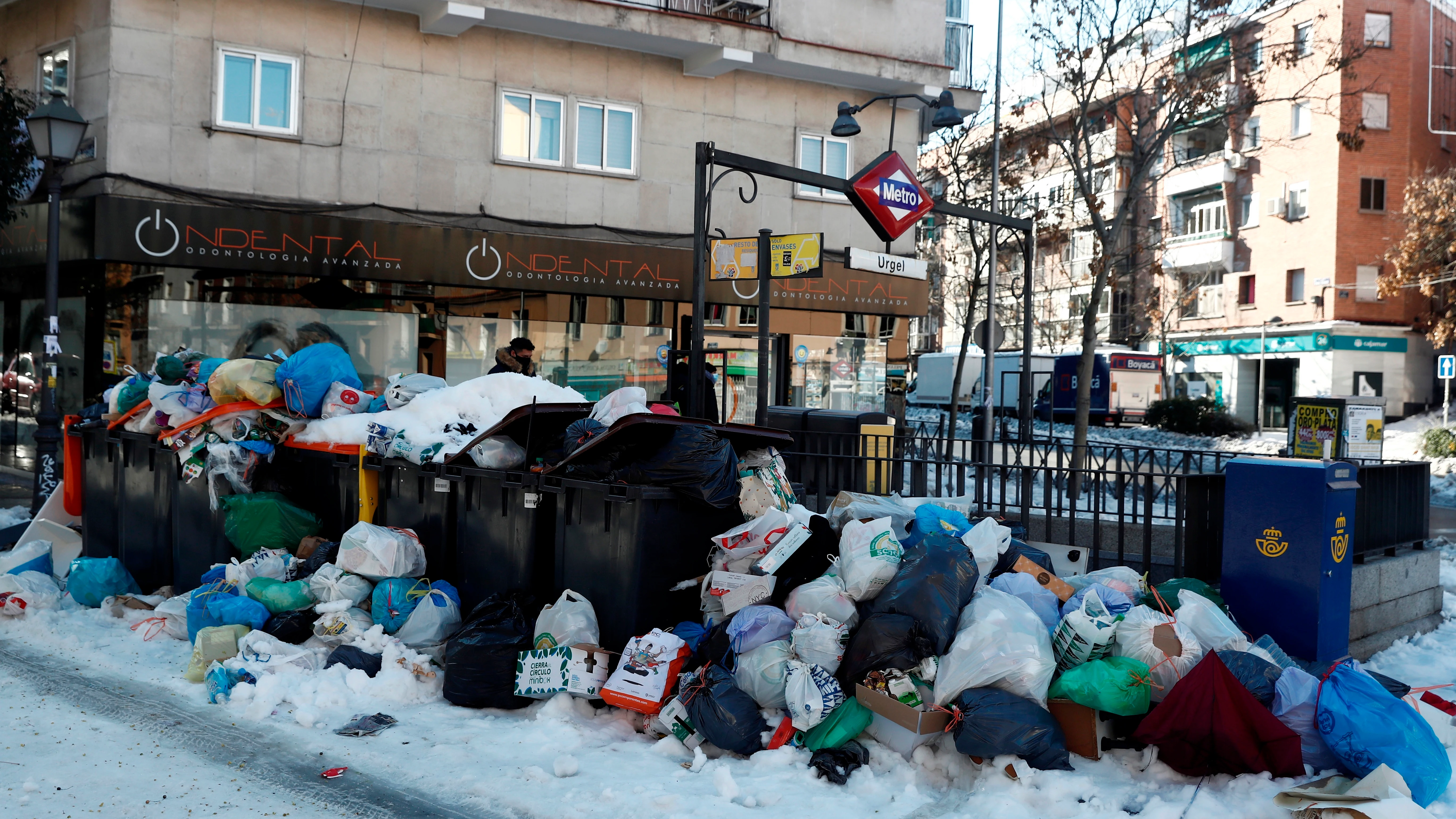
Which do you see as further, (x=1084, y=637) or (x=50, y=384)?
(x=50, y=384)

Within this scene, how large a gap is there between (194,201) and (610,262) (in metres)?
5.57

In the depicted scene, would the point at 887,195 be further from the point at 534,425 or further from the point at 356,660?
the point at 356,660

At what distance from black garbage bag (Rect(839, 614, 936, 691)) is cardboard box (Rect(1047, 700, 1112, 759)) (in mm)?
600

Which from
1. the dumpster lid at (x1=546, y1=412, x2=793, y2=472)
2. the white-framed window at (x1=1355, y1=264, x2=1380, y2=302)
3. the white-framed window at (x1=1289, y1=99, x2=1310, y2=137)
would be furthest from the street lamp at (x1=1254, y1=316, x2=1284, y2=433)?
the dumpster lid at (x1=546, y1=412, x2=793, y2=472)

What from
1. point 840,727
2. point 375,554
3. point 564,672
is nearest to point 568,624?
point 564,672

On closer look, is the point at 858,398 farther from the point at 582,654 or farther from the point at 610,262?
the point at 582,654

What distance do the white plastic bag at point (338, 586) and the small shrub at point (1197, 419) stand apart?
90.9ft

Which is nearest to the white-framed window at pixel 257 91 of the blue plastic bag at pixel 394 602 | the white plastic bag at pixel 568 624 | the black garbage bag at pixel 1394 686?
the blue plastic bag at pixel 394 602

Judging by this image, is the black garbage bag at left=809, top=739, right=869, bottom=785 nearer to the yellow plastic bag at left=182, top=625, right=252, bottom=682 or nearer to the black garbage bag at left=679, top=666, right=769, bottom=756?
the black garbage bag at left=679, top=666, right=769, bottom=756

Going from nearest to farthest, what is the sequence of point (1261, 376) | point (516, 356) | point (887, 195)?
point (516, 356), point (887, 195), point (1261, 376)

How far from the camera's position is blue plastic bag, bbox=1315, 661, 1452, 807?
168 inches

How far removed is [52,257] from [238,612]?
6.97 meters

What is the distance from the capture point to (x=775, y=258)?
1059 cm

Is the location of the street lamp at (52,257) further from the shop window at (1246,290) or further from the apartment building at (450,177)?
the shop window at (1246,290)
